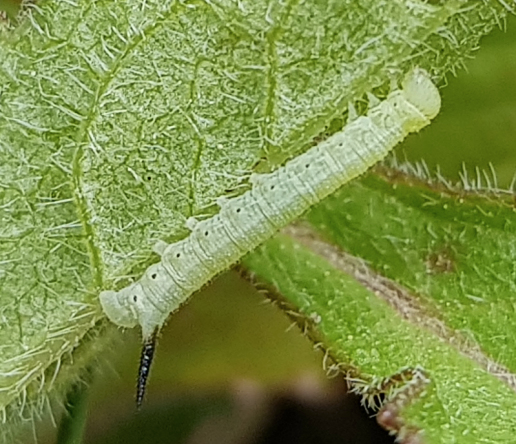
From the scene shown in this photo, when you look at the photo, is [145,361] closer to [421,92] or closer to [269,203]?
[269,203]

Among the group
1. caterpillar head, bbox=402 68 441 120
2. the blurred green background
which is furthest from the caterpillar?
the blurred green background

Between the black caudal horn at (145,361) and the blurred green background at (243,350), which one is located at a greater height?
the black caudal horn at (145,361)

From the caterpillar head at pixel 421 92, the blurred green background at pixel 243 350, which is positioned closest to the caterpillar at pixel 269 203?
the caterpillar head at pixel 421 92

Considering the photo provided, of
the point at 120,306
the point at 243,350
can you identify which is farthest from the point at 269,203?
the point at 243,350

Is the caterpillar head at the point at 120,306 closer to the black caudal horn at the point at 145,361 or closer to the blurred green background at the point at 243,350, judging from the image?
the black caudal horn at the point at 145,361

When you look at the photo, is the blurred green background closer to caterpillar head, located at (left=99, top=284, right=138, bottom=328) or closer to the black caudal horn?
the black caudal horn

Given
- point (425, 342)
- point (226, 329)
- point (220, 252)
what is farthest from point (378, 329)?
point (226, 329)
